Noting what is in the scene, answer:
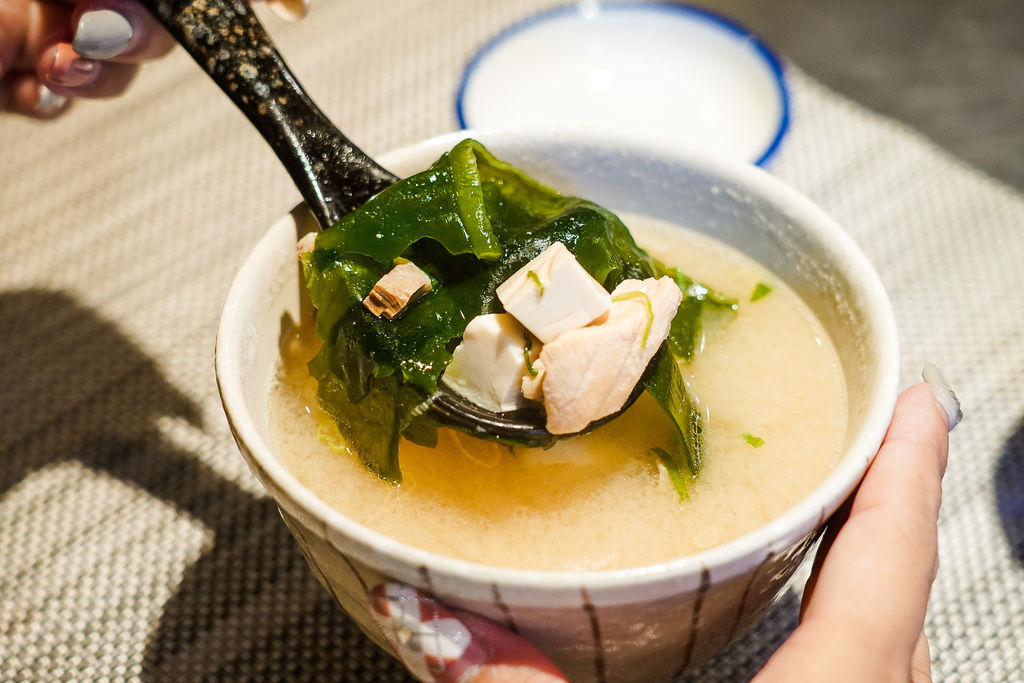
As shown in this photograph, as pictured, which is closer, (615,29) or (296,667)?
(296,667)

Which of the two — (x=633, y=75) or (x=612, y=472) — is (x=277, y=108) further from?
(x=633, y=75)

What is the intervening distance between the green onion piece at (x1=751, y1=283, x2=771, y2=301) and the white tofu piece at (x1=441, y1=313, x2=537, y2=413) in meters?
0.41

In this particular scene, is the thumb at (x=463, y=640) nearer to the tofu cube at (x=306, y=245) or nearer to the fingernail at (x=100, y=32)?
the tofu cube at (x=306, y=245)

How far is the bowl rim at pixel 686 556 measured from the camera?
2.24 ft

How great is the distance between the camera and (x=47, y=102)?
1.47m

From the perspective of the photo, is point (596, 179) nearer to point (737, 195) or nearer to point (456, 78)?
point (737, 195)

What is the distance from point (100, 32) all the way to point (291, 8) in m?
0.32

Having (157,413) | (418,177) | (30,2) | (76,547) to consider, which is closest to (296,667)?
(76,547)

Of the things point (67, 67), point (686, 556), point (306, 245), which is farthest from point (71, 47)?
point (686, 556)

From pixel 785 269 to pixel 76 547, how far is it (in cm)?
107

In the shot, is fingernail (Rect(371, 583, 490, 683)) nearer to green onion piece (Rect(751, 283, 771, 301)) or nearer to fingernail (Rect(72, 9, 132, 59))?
green onion piece (Rect(751, 283, 771, 301))

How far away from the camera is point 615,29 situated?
75.9 inches

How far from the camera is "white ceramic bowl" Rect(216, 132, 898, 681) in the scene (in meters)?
0.70

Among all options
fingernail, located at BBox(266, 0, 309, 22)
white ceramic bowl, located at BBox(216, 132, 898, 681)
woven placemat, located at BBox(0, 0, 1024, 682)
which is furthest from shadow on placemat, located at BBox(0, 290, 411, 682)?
fingernail, located at BBox(266, 0, 309, 22)
